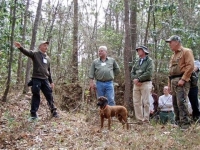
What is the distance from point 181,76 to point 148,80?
121 cm

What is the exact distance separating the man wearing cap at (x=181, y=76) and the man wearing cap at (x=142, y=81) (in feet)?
3.15

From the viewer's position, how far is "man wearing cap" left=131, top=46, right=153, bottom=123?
6.96 meters

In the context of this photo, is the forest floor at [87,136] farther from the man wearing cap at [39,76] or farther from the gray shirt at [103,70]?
the gray shirt at [103,70]

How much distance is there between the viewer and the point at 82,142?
16.3 ft

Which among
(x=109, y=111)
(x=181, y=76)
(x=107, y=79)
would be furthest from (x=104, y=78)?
(x=181, y=76)

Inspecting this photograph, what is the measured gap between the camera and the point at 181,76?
5.90 metres

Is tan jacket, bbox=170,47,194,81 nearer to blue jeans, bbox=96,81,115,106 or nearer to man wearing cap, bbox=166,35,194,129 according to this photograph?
man wearing cap, bbox=166,35,194,129

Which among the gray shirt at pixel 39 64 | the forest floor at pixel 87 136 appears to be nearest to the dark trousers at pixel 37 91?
the gray shirt at pixel 39 64

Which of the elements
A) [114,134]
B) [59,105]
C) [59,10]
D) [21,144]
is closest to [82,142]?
[114,134]

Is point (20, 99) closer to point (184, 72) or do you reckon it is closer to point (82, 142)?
point (82, 142)

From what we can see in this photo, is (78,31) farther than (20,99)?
Yes

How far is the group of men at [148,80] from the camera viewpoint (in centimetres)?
580

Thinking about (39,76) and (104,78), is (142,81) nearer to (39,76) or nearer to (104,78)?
(104,78)

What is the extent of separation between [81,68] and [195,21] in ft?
15.9
